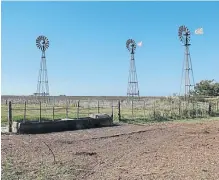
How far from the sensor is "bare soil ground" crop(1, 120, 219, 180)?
8.38m

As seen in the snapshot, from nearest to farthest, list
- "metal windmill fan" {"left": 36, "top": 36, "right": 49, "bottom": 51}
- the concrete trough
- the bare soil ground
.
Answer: the bare soil ground < the concrete trough < "metal windmill fan" {"left": 36, "top": 36, "right": 49, "bottom": 51}

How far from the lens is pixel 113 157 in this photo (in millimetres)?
10555

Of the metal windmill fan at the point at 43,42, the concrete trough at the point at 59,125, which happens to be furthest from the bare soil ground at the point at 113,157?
the metal windmill fan at the point at 43,42

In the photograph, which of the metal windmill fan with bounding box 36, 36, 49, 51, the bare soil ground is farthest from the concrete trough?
the metal windmill fan with bounding box 36, 36, 49, 51

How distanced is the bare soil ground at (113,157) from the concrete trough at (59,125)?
1151mm

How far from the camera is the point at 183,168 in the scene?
9023 mm

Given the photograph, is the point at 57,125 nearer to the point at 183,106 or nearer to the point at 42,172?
the point at 42,172

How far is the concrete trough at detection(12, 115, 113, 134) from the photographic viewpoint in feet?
54.1

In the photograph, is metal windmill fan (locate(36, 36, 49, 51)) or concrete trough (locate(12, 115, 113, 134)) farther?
metal windmill fan (locate(36, 36, 49, 51))

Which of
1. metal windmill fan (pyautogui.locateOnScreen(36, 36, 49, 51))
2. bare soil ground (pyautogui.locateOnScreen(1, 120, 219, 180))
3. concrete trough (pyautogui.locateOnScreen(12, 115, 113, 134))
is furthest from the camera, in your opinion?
metal windmill fan (pyautogui.locateOnScreen(36, 36, 49, 51))

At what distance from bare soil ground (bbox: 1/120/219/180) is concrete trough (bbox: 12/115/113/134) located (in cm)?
115

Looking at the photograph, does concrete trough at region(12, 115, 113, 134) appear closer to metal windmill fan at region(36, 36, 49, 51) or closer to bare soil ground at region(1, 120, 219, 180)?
bare soil ground at region(1, 120, 219, 180)

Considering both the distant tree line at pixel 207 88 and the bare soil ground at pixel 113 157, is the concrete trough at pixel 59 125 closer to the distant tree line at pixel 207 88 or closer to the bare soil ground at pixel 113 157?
the bare soil ground at pixel 113 157

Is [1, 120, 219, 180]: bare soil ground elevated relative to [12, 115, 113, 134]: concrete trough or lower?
lower
